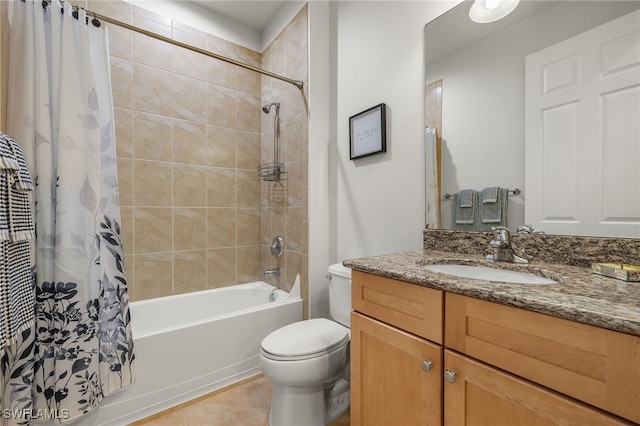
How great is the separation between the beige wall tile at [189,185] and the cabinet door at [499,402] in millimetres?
2062

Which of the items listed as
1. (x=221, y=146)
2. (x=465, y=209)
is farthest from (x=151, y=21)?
(x=465, y=209)

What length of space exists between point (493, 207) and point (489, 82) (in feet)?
1.74

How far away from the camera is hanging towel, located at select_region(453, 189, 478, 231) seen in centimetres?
119

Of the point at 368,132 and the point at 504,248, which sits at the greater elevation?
the point at 368,132

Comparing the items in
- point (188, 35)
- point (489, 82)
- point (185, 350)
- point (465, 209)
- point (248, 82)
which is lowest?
point (185, 350)

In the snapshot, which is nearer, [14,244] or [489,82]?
[14,244]

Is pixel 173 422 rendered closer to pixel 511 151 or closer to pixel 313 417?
pixel 313 417

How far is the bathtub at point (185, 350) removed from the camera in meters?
1.40

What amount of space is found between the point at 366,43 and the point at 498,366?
1766mm

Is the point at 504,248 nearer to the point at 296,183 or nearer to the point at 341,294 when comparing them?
the point at 341,294

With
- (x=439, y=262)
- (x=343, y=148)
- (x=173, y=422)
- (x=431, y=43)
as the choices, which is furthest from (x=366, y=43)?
(x=173, y=422)

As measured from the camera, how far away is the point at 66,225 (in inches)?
48.9

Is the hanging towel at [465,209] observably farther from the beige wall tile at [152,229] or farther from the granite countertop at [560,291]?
the beige wall tile at [152,229]

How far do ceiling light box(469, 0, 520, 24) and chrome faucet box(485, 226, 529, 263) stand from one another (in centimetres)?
89
